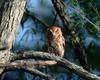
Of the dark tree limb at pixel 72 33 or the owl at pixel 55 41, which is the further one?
the dark tree limb at pixel 72 33

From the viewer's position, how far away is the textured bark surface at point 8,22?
226 cm

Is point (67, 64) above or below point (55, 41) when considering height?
below

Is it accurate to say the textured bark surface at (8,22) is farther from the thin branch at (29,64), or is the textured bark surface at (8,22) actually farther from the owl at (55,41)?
the owl at (55,41)

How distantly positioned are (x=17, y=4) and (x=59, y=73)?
791 millimetres

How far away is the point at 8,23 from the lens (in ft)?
7.45

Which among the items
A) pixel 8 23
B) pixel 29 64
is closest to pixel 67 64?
pixel 29 64

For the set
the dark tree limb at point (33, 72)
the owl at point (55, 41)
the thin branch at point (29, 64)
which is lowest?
the dark tree limb at point (33, 72)

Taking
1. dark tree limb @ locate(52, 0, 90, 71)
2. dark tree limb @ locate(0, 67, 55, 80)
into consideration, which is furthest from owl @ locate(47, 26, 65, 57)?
dark tree limb @ locate(52, 0, 90, 71)

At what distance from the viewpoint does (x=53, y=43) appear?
2.42m

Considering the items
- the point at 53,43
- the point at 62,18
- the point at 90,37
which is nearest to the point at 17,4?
the point at 53,43

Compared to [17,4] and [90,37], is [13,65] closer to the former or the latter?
[17,4]

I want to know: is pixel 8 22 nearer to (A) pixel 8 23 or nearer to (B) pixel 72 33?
(A) pixel 8 23

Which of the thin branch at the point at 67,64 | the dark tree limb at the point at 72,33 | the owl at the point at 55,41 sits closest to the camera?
the thin branch at the point at 67,64

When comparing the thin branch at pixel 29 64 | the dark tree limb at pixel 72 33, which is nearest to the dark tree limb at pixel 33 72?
the thin branch at pixel 29 64
